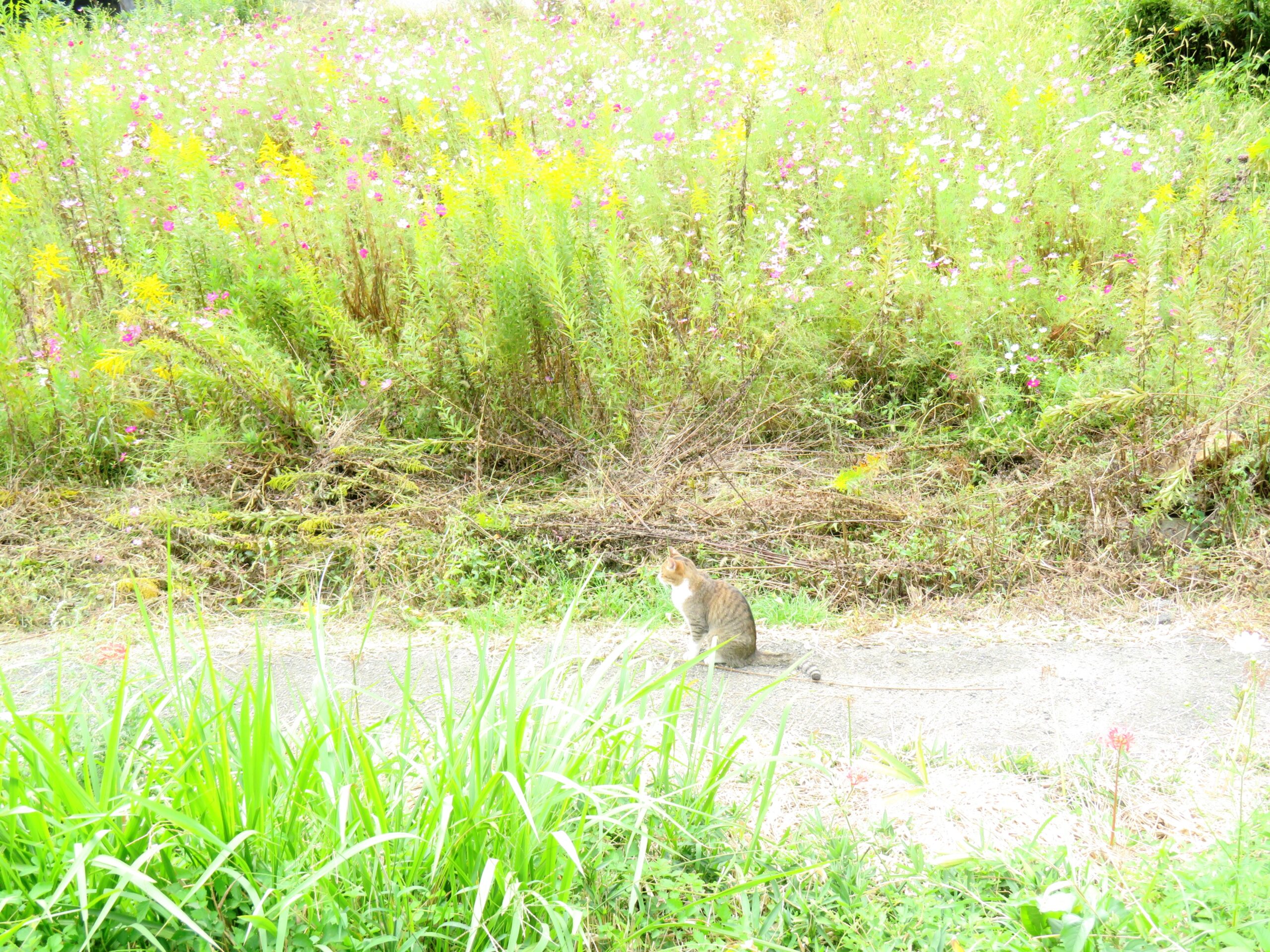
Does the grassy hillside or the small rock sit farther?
the grassy hillside

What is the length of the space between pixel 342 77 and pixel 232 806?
7.41 metres

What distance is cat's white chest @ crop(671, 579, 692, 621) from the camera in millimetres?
3463

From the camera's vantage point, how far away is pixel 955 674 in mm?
3334

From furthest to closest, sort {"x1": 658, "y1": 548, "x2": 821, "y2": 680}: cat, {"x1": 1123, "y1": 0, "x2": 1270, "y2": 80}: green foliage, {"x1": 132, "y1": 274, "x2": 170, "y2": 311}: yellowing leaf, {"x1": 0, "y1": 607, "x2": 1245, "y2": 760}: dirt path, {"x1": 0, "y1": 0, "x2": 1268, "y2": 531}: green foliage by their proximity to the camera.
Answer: {"x1": 1123, "y1": 0, "x2": 1270, "y2": 80}: green foliage
{"x1": 0, "y1": 0, "x2": 1268, "y2": 531}: green foliage
{"x1": 132, "y1": 274, "x2": 170, "y2": 311}: yellowing leaf
{"x1": 658, "y1": 548, "x2": 821, "y2": 680}: cat
{"x1": 0, "y1": 607, "x2": 1245, "y2": 760}: dirt path

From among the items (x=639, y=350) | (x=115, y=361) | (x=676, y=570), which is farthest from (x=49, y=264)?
(x=676, y=570)

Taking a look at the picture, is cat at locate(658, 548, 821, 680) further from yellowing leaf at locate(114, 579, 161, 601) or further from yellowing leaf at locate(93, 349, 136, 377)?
yellowing leaf at locate(93, 349, 136, 377)

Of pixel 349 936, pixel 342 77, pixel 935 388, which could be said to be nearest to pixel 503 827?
pixel 349 936

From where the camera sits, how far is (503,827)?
6.61 ft

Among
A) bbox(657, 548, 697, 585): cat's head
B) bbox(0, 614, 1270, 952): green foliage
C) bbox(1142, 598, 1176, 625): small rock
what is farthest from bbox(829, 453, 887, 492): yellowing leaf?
bbox(0, 614, 1270, 952): green foliage

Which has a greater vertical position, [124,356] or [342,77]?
[342,77]

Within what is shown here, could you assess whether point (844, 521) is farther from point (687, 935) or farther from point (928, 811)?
point (687, 935)

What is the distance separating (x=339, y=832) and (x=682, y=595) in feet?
5.87

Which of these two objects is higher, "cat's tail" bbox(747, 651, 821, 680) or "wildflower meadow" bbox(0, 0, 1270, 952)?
"wildflower meadow" bbox(0, 0, 1270, 952)

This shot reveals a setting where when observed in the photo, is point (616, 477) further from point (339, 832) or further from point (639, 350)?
point (339, 832)
